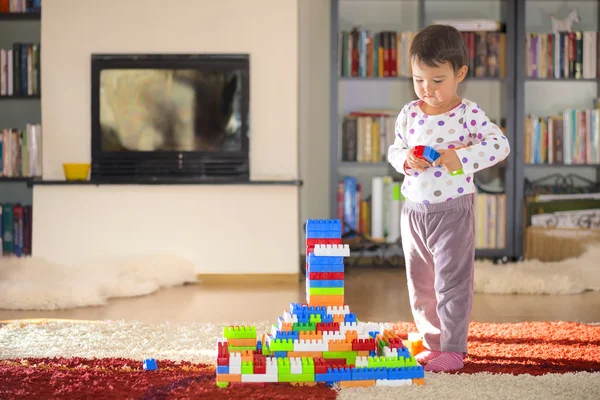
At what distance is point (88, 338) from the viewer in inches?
104

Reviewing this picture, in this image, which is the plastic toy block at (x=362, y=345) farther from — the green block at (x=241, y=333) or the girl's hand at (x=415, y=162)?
the girl's hand at (x=415, y=162)

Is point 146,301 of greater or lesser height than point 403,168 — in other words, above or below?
below

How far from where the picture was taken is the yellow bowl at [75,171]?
14.0 ft

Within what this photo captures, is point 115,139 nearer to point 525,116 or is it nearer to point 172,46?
point 172,46

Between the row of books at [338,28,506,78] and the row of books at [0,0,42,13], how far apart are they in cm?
173

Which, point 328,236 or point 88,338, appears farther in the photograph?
point 88,338

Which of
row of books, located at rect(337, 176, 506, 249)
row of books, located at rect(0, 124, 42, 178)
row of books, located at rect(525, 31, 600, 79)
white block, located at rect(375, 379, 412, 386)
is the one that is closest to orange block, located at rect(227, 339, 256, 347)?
white block, located at rect(375, 379, 412, 386)

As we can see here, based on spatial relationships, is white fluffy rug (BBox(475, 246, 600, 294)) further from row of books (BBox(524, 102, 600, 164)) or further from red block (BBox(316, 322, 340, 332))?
red block (BBox(316, 322, 340, 332))

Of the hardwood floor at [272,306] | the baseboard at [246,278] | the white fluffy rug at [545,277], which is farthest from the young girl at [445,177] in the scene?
the baseboard at [246,278]

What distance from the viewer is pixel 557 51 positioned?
4809mm

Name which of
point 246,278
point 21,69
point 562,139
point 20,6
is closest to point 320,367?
point 246,278

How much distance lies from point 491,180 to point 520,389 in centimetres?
323

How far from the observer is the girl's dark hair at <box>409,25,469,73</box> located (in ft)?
7.09

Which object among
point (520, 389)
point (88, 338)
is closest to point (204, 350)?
point (88, 338)
